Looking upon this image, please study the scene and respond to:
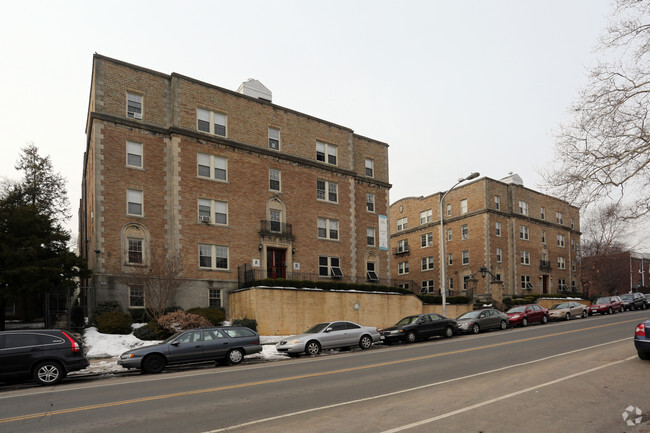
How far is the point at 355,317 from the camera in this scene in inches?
1232

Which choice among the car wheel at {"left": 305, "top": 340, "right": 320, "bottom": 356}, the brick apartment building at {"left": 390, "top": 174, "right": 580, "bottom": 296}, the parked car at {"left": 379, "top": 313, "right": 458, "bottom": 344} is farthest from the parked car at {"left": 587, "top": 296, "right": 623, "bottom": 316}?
the car wheel at {"left": 305, "top": 340, "right": 320, "bottom": 356}

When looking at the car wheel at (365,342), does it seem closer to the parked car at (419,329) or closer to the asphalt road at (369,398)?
the parked car at (419,329)

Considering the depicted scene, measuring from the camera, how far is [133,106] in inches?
1136

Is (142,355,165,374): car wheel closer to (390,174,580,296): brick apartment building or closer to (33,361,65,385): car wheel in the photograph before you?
(33,361,65,385): car wheel

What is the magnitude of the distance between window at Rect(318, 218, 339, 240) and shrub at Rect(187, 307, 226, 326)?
1070 centimetres

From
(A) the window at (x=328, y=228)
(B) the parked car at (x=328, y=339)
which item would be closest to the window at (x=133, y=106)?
(A) the window at (x=328, y=228)

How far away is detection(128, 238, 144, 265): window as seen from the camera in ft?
89.6

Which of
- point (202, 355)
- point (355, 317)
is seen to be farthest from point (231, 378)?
point (355, 317)

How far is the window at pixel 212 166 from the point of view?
30605mm

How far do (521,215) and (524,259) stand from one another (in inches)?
193

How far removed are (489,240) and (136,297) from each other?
3614cm

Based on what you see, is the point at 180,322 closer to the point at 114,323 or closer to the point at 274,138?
the point at 114,323

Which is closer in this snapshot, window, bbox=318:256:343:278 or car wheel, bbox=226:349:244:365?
car wheel, bbox=226:349:244:365

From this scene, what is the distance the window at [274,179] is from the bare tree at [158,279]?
8.95 metres
